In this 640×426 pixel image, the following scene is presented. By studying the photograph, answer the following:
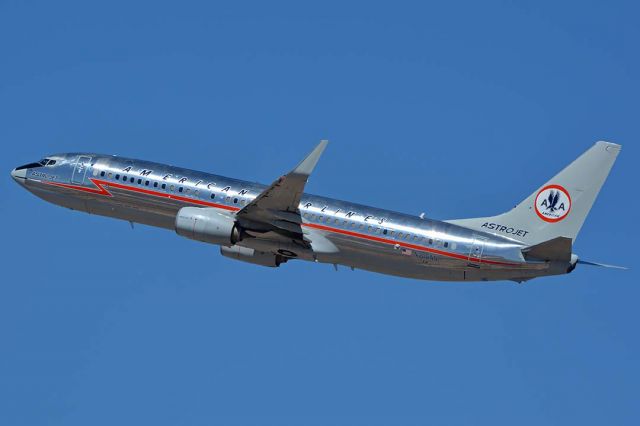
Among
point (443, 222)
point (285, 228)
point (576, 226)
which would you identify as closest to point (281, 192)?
point (285, 228)

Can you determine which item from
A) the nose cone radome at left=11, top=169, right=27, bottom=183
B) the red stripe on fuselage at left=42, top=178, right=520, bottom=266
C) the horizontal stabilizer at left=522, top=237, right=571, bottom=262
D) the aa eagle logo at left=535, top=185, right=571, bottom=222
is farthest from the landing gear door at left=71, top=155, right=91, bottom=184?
the aa eagle logo at left=535, top=185, right=571, bottom=222

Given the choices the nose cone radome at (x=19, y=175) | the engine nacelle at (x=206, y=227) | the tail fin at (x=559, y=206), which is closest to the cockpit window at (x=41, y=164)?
the nose cone radome at (x=19, y=175)

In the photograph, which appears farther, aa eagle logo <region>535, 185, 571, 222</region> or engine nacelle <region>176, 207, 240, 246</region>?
aa eagle logo <region>535, 185, 571, 222</region>

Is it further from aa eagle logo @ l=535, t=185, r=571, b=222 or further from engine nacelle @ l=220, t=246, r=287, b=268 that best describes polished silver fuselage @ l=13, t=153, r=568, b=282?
aa eagle logo @ l=535, t=185, r=571, b=222

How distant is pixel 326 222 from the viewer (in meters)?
72.4

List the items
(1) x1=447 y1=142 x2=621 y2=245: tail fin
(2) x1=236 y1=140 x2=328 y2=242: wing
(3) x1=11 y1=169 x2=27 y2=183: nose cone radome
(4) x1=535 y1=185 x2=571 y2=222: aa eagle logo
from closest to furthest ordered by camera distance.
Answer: (2) x1=236 y1=140 x2=328 y2=242: wing → (1) x1=447 y1=142 x2=621 y2=245: tail fin → (4) x1=535 y1=185 x2=571 y2=222: aa eagle logo → (3) x1=11 y1=169 x2=27 y2=183: nose cone radome

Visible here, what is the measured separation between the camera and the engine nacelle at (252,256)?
2938 inches

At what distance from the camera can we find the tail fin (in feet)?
235

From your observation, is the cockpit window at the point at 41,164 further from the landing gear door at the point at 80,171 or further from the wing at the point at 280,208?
the wing at the point at 280,208

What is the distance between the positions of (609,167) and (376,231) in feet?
44.6

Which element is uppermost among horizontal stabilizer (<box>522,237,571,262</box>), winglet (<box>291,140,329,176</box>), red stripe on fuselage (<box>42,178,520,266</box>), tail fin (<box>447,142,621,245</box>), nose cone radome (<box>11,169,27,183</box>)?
tail fin (<box>447,142,621,245</box>)

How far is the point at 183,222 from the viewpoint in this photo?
235 ft

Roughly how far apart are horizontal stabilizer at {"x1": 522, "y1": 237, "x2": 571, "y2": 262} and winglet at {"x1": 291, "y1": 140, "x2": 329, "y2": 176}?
12536 mm

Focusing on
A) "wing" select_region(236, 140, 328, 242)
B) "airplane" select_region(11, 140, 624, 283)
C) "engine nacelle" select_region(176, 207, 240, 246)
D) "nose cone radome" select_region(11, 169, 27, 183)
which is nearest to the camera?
"wing" select_region(236, 140, 328, 242)
